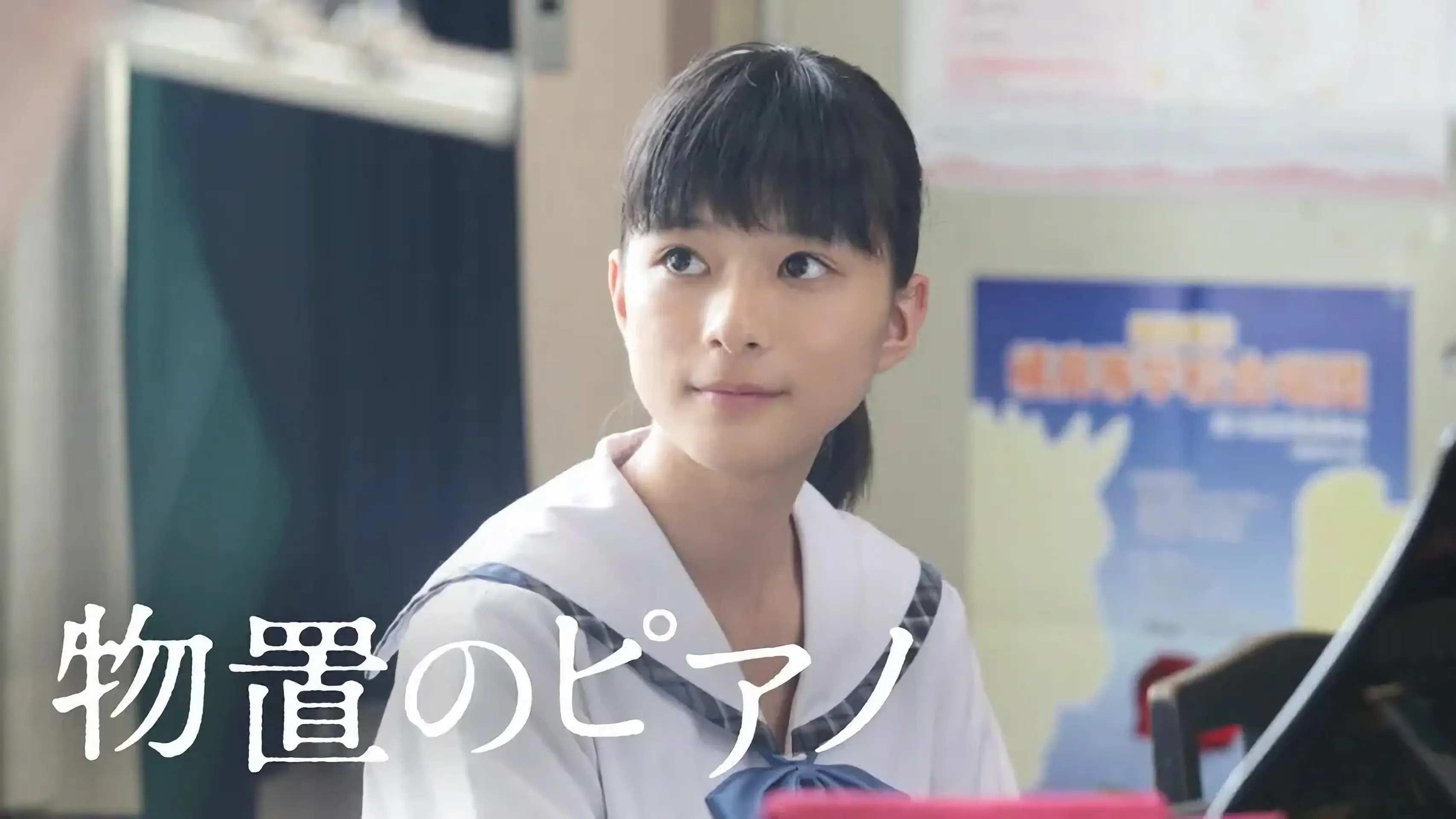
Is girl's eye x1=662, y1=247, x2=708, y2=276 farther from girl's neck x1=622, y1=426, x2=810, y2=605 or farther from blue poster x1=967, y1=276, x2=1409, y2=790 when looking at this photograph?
blue poster x1=967, y1=276, x2=1409, y2=790

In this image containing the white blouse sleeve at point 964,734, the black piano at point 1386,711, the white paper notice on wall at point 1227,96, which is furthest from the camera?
the white paper notice on wall at point 1227,96

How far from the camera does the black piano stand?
61 cm

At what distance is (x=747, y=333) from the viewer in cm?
62

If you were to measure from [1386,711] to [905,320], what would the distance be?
0.25 m

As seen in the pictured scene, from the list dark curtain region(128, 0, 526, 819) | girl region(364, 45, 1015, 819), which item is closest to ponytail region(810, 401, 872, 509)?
girl region(364, 45, 1015, 819)

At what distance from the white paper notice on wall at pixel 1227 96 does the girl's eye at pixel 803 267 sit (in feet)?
0.75

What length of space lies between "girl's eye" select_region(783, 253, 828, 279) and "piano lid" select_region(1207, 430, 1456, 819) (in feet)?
0.81

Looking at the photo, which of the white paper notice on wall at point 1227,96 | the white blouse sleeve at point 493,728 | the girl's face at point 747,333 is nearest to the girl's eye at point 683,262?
the girl's face at point 747,333

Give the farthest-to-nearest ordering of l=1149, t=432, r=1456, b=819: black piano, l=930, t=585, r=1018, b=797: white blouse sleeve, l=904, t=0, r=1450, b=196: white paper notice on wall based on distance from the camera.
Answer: l=904, t=0, r=1450, b=196: white paper notice on wall
l=930, t=585, r=1018, b=797: white blouse sleeve
l=1149, t=432, r=1456, b=819: black piano

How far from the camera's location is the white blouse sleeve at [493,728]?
0.63m

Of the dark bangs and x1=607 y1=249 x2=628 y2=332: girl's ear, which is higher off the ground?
the dark bangs

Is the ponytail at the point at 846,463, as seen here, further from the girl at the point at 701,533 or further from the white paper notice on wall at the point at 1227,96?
the white paper notice on wall at the point at 1227,96

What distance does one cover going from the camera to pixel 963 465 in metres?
0.85

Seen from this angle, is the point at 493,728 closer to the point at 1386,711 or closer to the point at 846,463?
the point at 846,463
